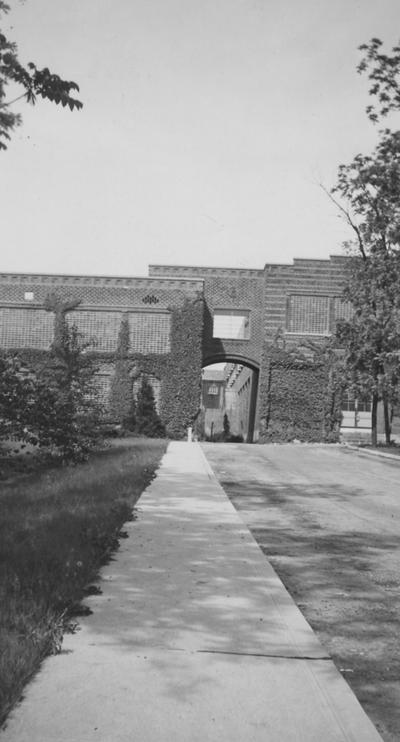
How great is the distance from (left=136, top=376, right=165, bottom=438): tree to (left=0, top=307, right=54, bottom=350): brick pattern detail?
639 centimetres

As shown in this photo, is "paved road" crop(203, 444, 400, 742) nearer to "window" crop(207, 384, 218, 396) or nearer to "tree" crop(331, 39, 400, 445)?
"tree" crop(331, 39, 400, 445)

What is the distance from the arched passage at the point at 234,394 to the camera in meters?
39.7

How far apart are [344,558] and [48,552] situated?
285 centimetres

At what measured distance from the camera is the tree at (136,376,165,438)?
115ft

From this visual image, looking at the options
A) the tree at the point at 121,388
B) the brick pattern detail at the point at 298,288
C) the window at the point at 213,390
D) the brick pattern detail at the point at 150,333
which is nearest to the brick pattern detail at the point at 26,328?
the tree at the point at 121,388

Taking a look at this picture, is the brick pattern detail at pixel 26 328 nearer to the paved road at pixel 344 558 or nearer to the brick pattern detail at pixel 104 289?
the brick pattern detail at pixel 104 289

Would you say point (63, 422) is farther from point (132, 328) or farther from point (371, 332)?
point (132, 328)

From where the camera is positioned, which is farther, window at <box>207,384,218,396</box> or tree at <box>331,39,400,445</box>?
window at <box>207,384,218,396</box>

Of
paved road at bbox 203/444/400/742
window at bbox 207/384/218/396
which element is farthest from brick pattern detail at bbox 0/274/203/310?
window at bbox 207/384/218/396

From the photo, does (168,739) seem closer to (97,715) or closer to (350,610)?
(97,715)

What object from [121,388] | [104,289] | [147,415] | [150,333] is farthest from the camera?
[104,289]

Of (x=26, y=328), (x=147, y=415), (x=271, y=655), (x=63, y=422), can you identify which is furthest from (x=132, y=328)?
(x=271, y=655)

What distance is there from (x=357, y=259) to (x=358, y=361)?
5.90m

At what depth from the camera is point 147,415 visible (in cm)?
3566
